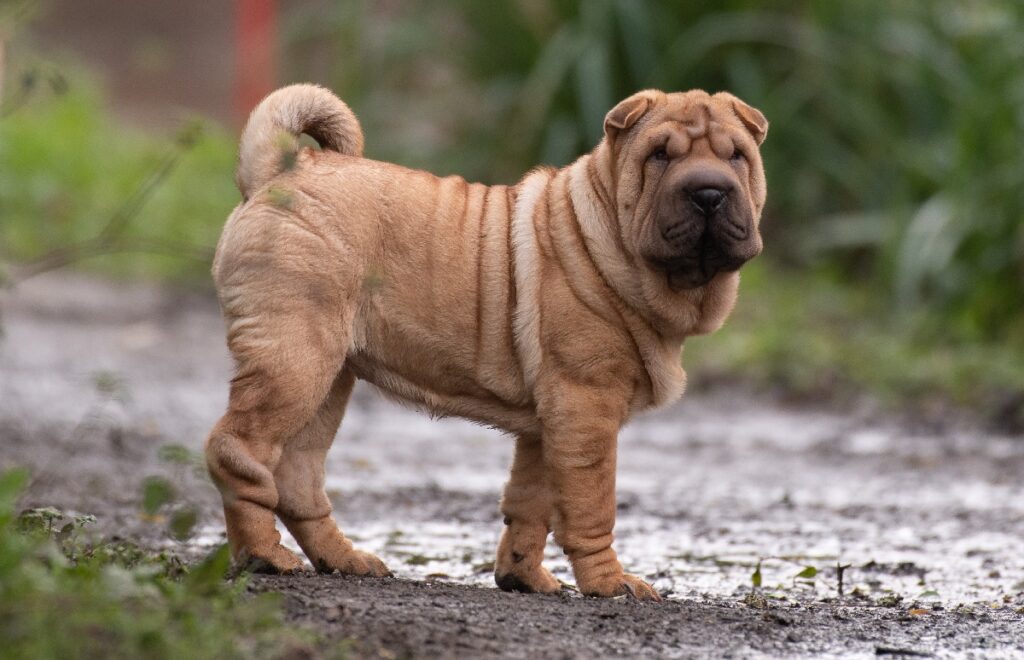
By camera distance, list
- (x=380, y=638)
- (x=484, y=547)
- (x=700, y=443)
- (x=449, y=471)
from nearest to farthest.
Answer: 1. (x=380, y=638)
2. (x=484, y=547)
3. (x=449, y=471)
4. (x=700, y=443)

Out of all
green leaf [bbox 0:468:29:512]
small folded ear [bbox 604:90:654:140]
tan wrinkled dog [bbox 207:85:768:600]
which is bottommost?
green leaf [bbox 0:468:29:512]

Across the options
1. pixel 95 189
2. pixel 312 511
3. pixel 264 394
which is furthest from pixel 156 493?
pixel 95 189

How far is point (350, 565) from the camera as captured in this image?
4598 mm

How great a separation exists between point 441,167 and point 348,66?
49.4 inches

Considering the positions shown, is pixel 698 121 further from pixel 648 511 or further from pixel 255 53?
pixel 255 53

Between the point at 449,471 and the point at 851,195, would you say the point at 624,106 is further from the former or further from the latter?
the point at 851,195

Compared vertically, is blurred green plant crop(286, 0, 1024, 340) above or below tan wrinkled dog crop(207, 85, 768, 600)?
above

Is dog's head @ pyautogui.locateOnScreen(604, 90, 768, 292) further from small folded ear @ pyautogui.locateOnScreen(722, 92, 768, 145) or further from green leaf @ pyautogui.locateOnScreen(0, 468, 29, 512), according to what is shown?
green leaf @ pyautogui.locateOnScreen(0, 468, 29, 512)

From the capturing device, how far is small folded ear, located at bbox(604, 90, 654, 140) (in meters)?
4.59

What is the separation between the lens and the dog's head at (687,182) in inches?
172

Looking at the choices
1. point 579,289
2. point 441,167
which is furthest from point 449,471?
point 441,167

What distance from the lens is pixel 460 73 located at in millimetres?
13234

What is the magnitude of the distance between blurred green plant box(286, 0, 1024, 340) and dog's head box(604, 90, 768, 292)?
224 inches

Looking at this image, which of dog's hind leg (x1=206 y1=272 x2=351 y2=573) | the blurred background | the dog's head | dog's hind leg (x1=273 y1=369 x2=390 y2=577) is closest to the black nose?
the dog's head
